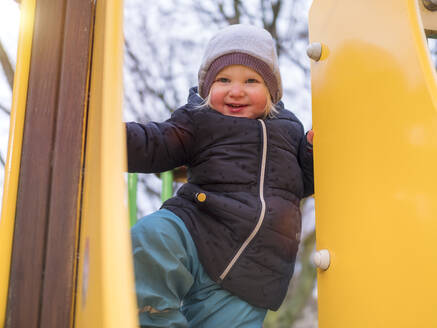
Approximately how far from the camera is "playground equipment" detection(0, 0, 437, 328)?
0.60 m

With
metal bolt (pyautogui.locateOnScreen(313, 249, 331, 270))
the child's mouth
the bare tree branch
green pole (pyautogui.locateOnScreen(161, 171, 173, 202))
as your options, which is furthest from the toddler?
green pole (pyautogui.locateOnScreen(161, 171, 173, 202))

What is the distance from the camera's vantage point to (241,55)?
1.38m

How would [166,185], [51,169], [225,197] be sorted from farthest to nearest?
[166,185]
[225,197]
[51,169]

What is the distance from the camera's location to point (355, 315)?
3.48 ft

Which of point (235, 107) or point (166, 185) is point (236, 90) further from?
point (166, 185)

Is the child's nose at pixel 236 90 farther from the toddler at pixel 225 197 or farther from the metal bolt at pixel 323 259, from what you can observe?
the metal bolt at pixel 323 259

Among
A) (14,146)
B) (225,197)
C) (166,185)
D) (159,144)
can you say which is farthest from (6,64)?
(166,185)

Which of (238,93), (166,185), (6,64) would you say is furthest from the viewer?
(166,185)

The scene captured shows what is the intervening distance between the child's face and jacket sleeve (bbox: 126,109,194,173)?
95mm

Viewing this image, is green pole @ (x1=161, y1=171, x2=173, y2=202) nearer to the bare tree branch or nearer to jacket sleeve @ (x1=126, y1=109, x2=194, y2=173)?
jacket sleeve @ (x1=126, y1=109, x2=194, y2=173)

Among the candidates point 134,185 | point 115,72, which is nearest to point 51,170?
point 115,72

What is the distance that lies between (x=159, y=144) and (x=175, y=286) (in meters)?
0.36

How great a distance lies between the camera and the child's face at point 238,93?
4.45 feet

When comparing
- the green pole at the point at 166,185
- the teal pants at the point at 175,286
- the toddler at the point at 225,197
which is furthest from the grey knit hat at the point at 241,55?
the green pole at the point at 166,185
